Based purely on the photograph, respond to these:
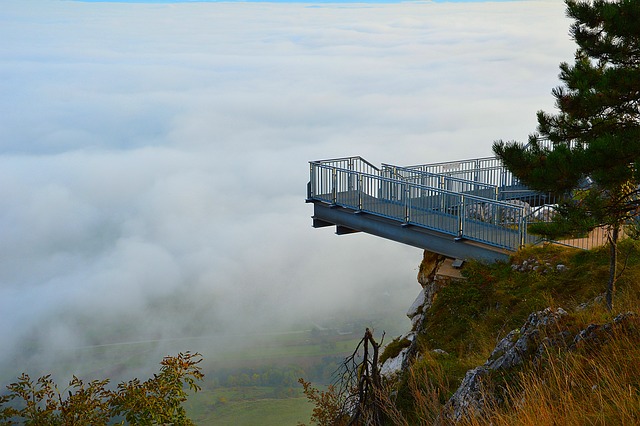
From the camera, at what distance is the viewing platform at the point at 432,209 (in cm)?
1880

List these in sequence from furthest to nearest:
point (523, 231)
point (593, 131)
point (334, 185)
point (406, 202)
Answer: point (334, 185) → point (406, 202) → point (523, 231) → point (593, 131)

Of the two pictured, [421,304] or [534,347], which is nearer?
[534,347]

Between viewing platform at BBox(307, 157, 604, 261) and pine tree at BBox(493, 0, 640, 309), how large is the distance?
505 cm

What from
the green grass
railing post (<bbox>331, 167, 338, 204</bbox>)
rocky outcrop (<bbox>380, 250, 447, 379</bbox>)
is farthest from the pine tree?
the green grass

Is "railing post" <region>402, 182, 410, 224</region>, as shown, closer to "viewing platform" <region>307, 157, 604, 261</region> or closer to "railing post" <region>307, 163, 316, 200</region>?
"viewing platform" <region>307, 157, 604, 261</region>

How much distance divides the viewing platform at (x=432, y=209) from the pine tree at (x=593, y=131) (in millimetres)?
5054

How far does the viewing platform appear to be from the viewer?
18.8 metres

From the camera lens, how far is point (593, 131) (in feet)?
38.2

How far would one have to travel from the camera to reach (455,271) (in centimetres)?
1955

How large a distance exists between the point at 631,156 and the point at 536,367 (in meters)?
3.86

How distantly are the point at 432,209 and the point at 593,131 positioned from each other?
30.2ft

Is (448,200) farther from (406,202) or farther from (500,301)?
(500,301)

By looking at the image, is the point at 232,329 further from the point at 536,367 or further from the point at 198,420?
the point at 536,367

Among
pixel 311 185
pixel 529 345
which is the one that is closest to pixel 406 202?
pixel 311 185
